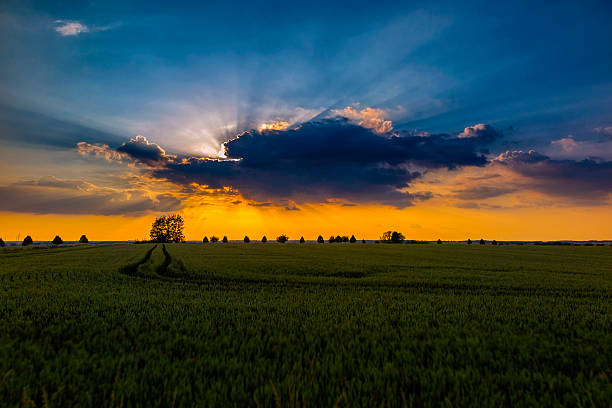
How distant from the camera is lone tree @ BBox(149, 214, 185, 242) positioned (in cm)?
13162

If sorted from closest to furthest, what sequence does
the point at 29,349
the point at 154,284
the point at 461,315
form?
the point at 29,349 → the point at 461,315 → the point at 154,284

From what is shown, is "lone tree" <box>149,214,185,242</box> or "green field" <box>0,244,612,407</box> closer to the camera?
"green field" <box>0,244,612,407</box>

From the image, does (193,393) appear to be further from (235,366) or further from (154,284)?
(154,284)

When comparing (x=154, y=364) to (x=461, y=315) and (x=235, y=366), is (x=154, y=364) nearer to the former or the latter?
(x=235, y=366)

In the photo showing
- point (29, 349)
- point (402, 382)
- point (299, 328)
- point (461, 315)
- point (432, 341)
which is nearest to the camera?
point (402, 382)

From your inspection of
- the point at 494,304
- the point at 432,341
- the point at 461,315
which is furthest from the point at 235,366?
the point at 494,304

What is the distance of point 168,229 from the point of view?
135 meters

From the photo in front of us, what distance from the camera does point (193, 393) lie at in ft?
10.0

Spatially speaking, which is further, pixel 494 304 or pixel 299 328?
pixel 494 304

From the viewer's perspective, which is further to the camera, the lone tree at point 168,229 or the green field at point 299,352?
the lone tree at point 168,229

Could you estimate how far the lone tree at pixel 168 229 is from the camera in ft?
432

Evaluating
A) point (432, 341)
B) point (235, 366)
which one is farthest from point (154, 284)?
point (432, 341)

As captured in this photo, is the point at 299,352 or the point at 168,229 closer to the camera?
the point at 299,352

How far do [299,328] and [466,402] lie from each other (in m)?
3.07
